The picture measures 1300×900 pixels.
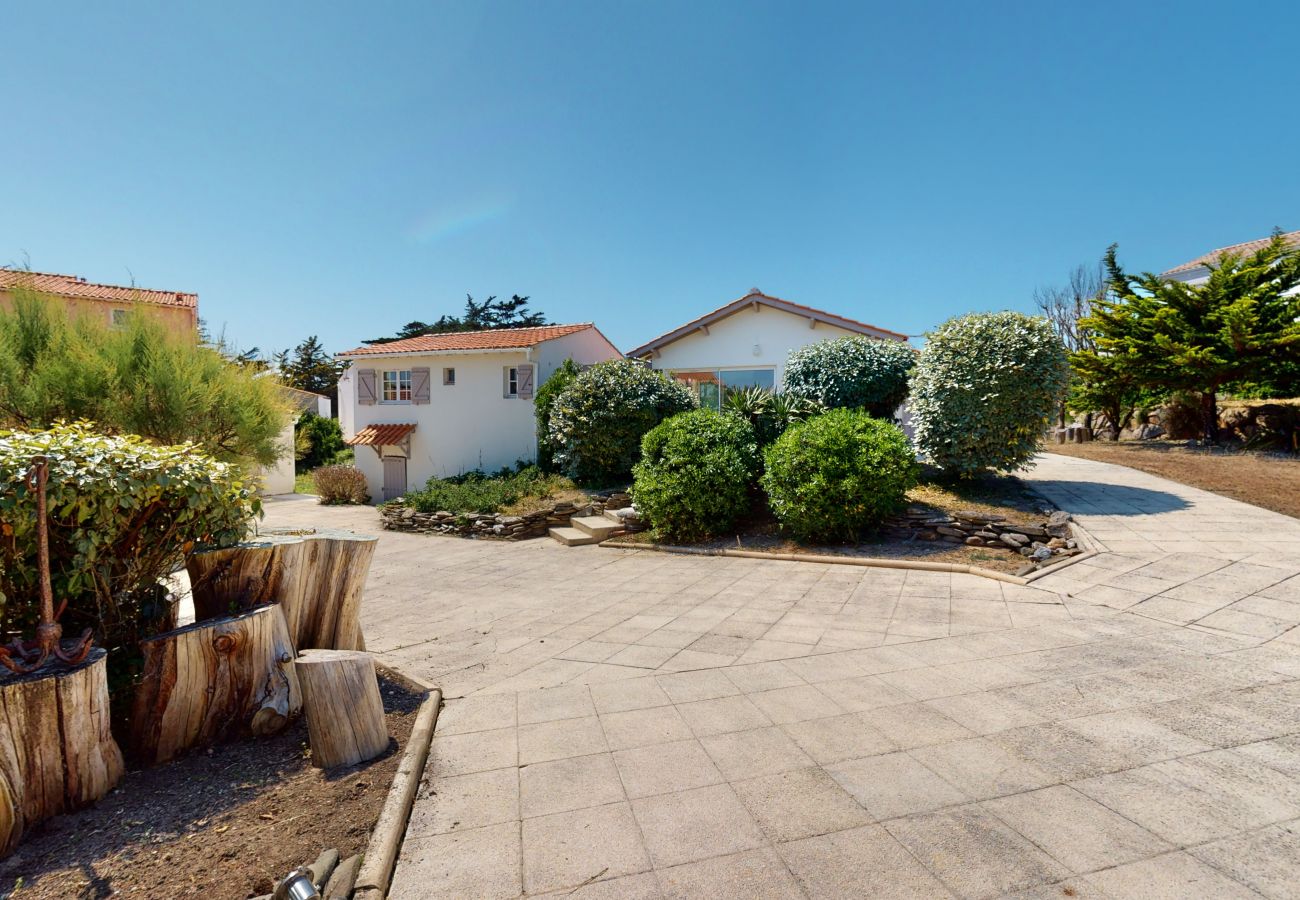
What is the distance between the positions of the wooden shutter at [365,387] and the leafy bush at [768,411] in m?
13.2

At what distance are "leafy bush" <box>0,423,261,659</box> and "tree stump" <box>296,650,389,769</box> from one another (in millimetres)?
1078

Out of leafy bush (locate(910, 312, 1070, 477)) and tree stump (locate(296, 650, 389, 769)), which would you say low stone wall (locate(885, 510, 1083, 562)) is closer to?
leafy bush (locate(910, 312, 1070, 477))

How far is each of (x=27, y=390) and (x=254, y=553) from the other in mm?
3748

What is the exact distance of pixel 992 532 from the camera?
746 centimetres

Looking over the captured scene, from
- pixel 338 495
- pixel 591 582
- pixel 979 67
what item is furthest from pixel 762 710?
pixel 338 495

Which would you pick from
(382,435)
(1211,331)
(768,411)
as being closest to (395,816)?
(768,411)

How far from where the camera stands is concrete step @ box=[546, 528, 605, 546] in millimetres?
10344

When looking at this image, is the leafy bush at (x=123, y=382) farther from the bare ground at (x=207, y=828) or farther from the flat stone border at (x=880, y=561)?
the flat stone border at (x=880, y=561)

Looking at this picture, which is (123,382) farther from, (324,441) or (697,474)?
(324,441)

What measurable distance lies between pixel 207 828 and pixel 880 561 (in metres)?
6.87

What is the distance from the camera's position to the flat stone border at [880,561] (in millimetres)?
6447

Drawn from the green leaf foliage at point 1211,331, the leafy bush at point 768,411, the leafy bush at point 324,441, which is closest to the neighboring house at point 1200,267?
the green leaf foliage at point 1211,331

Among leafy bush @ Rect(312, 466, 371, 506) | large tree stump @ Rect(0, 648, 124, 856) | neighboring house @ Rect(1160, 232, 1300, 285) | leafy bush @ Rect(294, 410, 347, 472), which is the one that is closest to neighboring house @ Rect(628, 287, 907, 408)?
leafy bush @ Rect(312, 466, 371, 506)

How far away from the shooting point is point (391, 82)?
8719 millimetres
